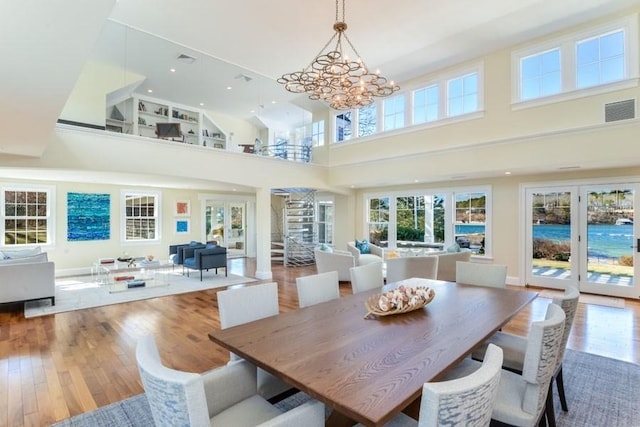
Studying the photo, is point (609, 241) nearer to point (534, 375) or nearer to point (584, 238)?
point (584, 238)

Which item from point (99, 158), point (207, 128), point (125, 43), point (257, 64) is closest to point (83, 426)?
point (99, 158)

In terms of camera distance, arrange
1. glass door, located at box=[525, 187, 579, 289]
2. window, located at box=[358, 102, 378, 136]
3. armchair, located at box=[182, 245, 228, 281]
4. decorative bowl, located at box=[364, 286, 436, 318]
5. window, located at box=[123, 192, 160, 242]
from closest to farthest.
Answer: decorative bowl, located at box=[364, 286, 436, 318]
glass door, located at box=[525, 187, 579, 289]
armchair, located at box=[182, 245, 228, 281]
window, located at box=[358, 102, 378, 136]
window, located at box=[123, 192, 160, 242]

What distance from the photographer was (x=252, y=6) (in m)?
4.86

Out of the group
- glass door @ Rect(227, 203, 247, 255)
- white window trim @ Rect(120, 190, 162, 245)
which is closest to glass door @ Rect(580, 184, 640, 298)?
glass door @ Rect(227, 203, 247, 255)

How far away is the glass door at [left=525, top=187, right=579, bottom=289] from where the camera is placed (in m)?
6.24

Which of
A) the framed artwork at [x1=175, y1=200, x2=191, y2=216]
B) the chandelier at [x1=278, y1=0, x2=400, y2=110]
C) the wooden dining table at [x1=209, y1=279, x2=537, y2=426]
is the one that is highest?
the chandelier at [x1=278, y1=0, x2=400, y2=110]

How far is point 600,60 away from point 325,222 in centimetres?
746

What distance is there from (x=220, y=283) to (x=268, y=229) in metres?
1.60

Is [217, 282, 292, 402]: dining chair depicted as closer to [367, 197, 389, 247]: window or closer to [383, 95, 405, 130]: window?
[383, 95, 405, 130]: window

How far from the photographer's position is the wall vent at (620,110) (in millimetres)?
4901

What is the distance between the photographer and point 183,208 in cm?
1007

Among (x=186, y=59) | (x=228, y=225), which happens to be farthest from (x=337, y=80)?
(x=228, y=225)

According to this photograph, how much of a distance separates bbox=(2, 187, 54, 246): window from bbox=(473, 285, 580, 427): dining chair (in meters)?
9.30

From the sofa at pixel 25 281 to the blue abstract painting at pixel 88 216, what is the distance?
3130mm
